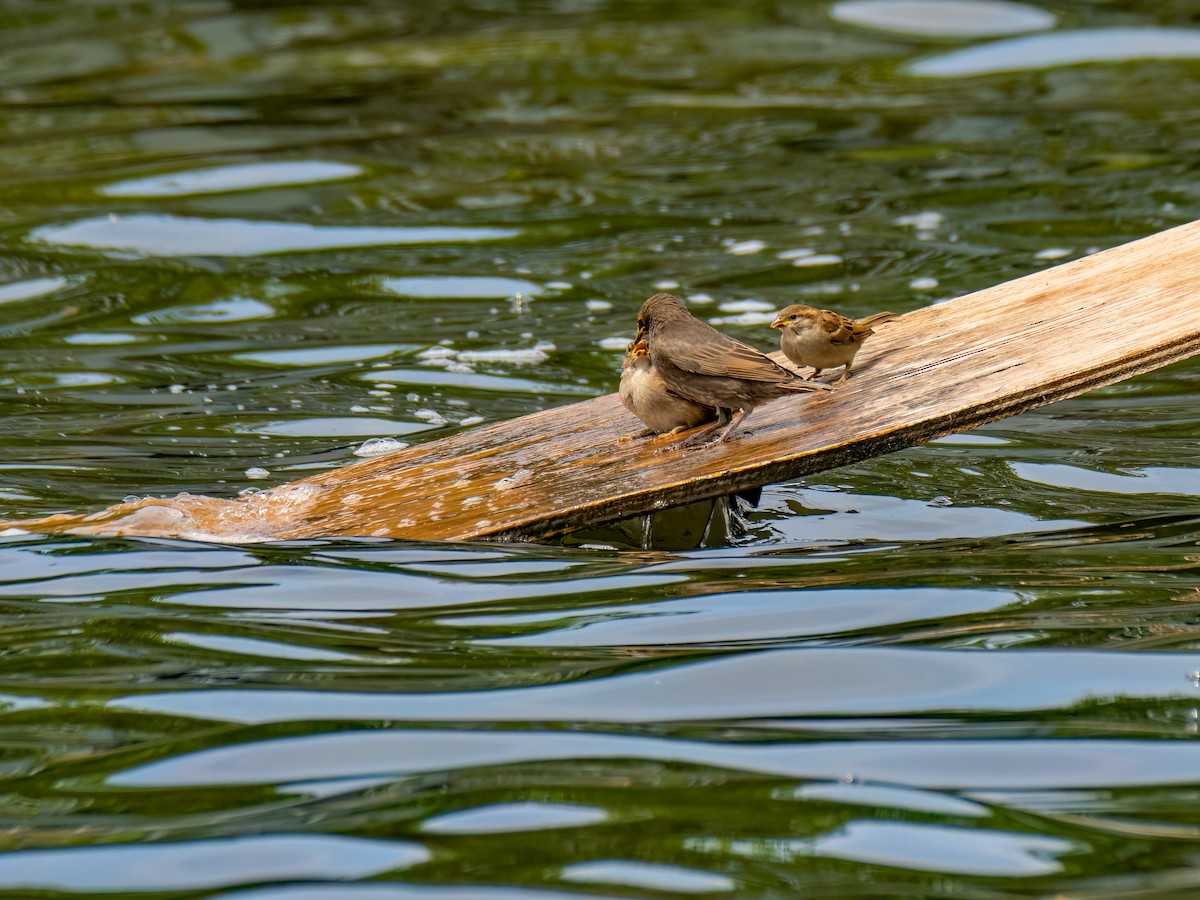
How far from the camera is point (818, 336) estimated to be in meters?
5.65

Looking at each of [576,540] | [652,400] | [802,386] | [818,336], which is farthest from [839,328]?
[576,540]

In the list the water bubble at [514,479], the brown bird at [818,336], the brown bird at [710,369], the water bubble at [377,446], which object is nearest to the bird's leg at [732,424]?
the brown bird at [710,369]

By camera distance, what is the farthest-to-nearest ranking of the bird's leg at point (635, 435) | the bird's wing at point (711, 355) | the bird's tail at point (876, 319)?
1. the bird's tail at point (876, 319)
2. the bird's leg at point (635, 435)
3. the bird's wing at point (711, 355)

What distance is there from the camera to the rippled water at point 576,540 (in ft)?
10.4

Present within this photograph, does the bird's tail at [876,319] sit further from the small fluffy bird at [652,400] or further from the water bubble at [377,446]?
the water bubble at [377,446]

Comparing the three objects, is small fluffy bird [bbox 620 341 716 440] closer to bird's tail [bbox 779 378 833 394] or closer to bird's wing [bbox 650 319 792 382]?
bird's wing [bbox 650 319 792 382]

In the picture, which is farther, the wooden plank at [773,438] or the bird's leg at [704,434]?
the bird's leg at [704,434]

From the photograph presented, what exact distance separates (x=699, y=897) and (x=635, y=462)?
2.72 metres

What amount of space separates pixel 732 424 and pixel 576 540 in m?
0.63

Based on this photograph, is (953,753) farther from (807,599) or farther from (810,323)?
(810,323)

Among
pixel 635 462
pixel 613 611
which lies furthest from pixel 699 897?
pixel 635 462

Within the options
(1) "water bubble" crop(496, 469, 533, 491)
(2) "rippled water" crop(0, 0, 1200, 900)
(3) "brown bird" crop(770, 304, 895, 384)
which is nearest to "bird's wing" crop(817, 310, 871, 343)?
(3) "brown bird" crop(770, 304, 895, 384)

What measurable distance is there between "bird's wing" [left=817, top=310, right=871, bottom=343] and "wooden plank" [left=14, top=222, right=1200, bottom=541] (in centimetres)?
16

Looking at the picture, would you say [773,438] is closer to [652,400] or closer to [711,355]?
[711,355]
